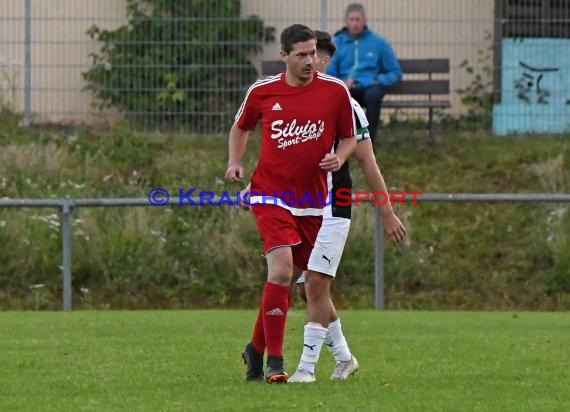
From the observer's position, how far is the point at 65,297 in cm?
1497

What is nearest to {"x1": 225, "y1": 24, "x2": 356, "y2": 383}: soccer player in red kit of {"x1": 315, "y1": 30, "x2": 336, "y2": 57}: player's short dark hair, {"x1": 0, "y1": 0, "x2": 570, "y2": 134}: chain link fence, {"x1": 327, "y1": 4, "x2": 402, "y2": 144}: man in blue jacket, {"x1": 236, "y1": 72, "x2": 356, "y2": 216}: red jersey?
{"x1": 236, "y1": 72, "x2": 356, "y2": 216}: red jersey

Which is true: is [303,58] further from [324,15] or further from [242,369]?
[324,15]

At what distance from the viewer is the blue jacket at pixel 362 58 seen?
1797cm

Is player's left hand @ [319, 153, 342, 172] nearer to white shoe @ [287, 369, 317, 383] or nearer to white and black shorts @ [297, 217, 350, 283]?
white and black shorts @ [297, 217, 350, 283]

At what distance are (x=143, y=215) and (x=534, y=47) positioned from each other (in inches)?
238

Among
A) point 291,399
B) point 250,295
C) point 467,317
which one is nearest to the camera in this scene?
point 291,399

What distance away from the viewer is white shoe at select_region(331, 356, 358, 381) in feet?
28.9

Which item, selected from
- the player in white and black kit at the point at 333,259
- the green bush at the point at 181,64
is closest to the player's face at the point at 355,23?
the green bush at the point at 181,64

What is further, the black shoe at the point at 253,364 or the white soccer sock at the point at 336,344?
the white soccer sock at the point at 336,344

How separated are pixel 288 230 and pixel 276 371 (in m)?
0.79

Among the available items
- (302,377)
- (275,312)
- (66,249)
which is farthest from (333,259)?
(66,249)

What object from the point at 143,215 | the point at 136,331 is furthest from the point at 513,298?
the point at 136,331

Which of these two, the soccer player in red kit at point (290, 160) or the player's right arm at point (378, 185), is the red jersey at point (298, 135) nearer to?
the soccer player in red kit at point (290, 160)

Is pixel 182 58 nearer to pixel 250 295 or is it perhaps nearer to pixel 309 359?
pixel 250 295
